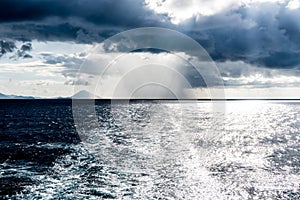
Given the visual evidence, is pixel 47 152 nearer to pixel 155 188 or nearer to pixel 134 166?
pixel 134 166

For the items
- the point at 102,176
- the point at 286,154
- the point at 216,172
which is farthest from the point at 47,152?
the point at 286,154

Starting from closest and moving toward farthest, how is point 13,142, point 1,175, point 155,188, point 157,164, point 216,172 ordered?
point 155,188 → point 1,175 → point 216,172 → point 157,164 → point 13,142

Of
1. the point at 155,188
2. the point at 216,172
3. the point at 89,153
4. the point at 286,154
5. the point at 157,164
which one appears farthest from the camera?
the point at 286,154

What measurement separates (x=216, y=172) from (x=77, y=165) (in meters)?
22.0

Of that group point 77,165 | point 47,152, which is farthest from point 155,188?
point 47,152

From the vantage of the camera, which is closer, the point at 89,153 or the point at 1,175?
the point at 1,175

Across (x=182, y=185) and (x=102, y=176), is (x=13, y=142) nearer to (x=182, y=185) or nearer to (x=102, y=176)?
(x=102, y=176)

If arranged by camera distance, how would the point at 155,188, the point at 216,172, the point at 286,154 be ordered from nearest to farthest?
the point at 155,188
the point at 216,172
the point at 286,154

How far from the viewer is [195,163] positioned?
186 ft

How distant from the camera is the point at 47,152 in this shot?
6400 centimetres

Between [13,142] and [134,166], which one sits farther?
[13,142]

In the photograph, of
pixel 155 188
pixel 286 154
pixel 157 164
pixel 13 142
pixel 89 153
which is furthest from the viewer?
pixel 13 142

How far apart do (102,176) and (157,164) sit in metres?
11.5

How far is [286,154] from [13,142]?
61483 millimetres
